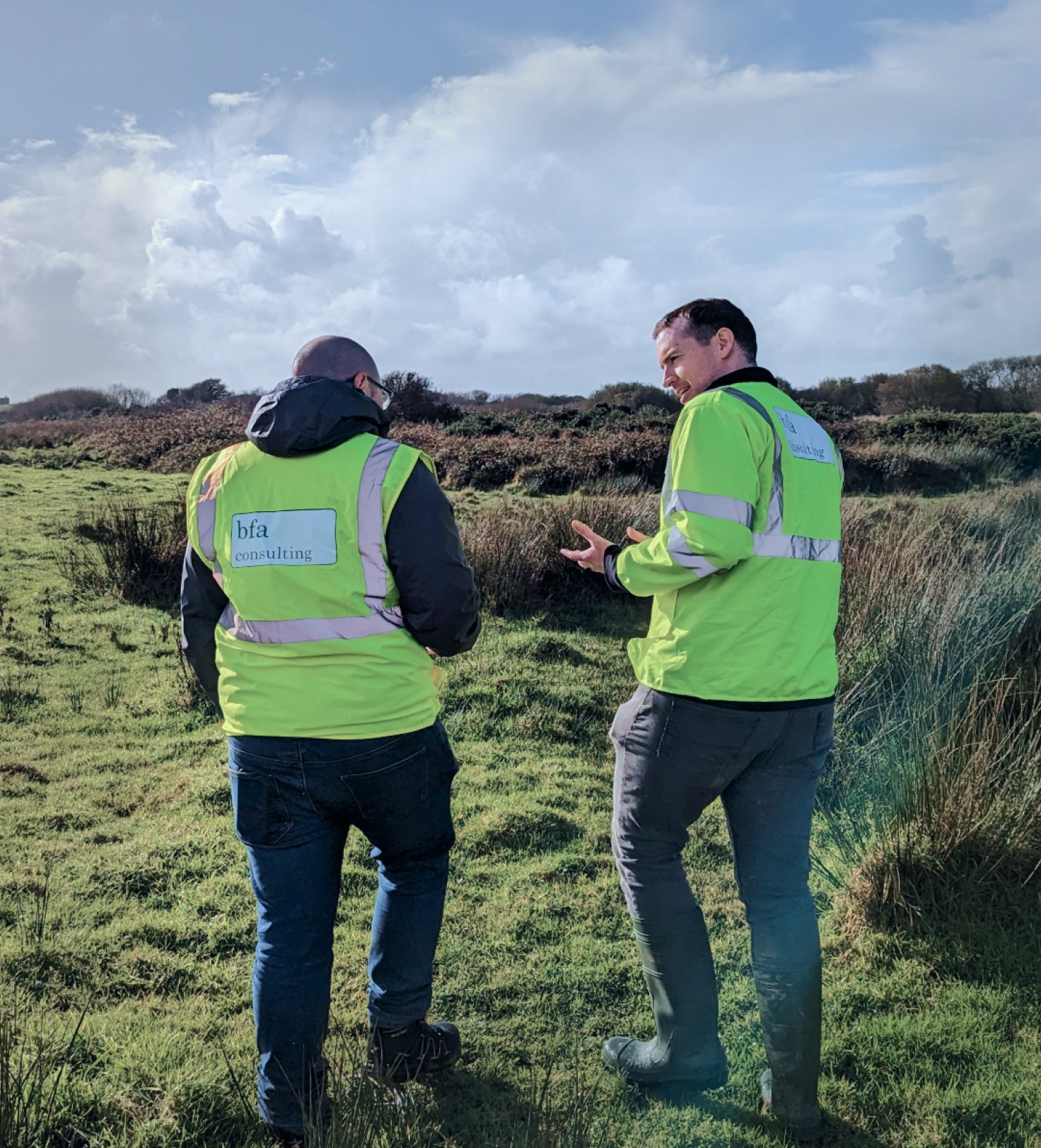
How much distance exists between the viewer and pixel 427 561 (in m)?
2.30

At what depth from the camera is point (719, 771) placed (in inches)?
96.3

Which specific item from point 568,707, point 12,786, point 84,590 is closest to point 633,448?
point 84,590

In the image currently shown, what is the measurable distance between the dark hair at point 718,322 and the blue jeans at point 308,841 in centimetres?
128

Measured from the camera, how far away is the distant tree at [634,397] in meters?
38.2

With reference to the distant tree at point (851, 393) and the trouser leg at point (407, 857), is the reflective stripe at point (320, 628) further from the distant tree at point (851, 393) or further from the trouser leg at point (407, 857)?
the distant tree at point (851, 393)

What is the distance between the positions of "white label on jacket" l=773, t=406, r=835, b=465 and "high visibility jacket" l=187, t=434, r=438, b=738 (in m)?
0.96

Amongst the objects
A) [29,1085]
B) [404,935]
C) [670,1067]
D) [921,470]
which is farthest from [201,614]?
[921,470]

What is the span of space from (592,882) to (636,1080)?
5.84 feet

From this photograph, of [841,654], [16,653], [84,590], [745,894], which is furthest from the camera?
[84,590]

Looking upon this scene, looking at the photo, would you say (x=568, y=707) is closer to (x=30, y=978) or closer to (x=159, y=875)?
(x=159, y=875)

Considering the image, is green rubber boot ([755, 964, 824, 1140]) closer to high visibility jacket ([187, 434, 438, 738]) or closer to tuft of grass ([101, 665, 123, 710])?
high visibility jacket ([187, 434, 438, 738])

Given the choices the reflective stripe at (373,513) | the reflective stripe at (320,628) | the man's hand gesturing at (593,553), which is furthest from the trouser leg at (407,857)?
the man's hand gesturing at (593,553)

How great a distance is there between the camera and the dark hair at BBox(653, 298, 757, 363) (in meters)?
2.58

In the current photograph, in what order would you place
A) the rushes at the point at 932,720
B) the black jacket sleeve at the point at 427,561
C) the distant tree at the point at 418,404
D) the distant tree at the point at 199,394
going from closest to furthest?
the black jacket sleeve at the point at 427,561 < the rushes at the point at 932,720 < the distant tree at the point at 418,404 < the distant tree at the point at 199,394
